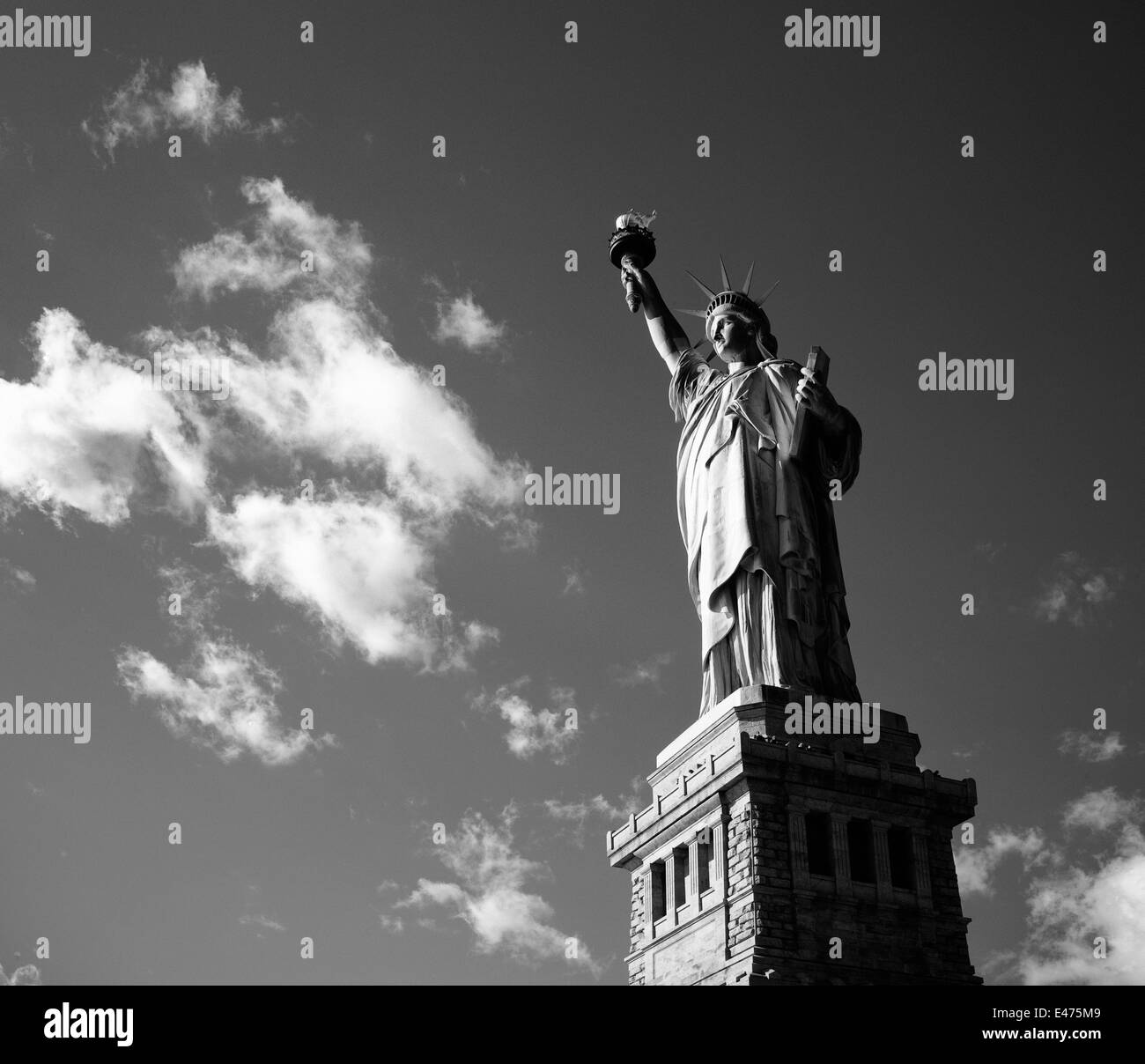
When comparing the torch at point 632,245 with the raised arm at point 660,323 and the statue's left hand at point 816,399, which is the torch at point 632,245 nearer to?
the raised arm at point 660,323

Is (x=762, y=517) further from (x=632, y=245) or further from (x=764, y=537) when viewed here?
(x=632, y=245)

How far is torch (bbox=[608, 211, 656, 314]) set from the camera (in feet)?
155

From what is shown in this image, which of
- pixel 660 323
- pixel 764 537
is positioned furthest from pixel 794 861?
pixel 660 323

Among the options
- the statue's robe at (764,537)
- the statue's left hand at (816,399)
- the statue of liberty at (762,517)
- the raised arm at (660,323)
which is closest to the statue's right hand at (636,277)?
the raised arm at (660,323)

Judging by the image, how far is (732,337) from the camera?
4266cm

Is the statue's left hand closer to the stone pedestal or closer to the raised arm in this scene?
the raised arm

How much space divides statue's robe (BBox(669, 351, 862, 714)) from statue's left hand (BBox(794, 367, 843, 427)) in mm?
577

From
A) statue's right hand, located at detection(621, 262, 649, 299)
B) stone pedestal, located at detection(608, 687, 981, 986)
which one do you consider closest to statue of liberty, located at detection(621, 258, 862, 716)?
stone pedestal, located at detection(608, 687, 981, 986)
